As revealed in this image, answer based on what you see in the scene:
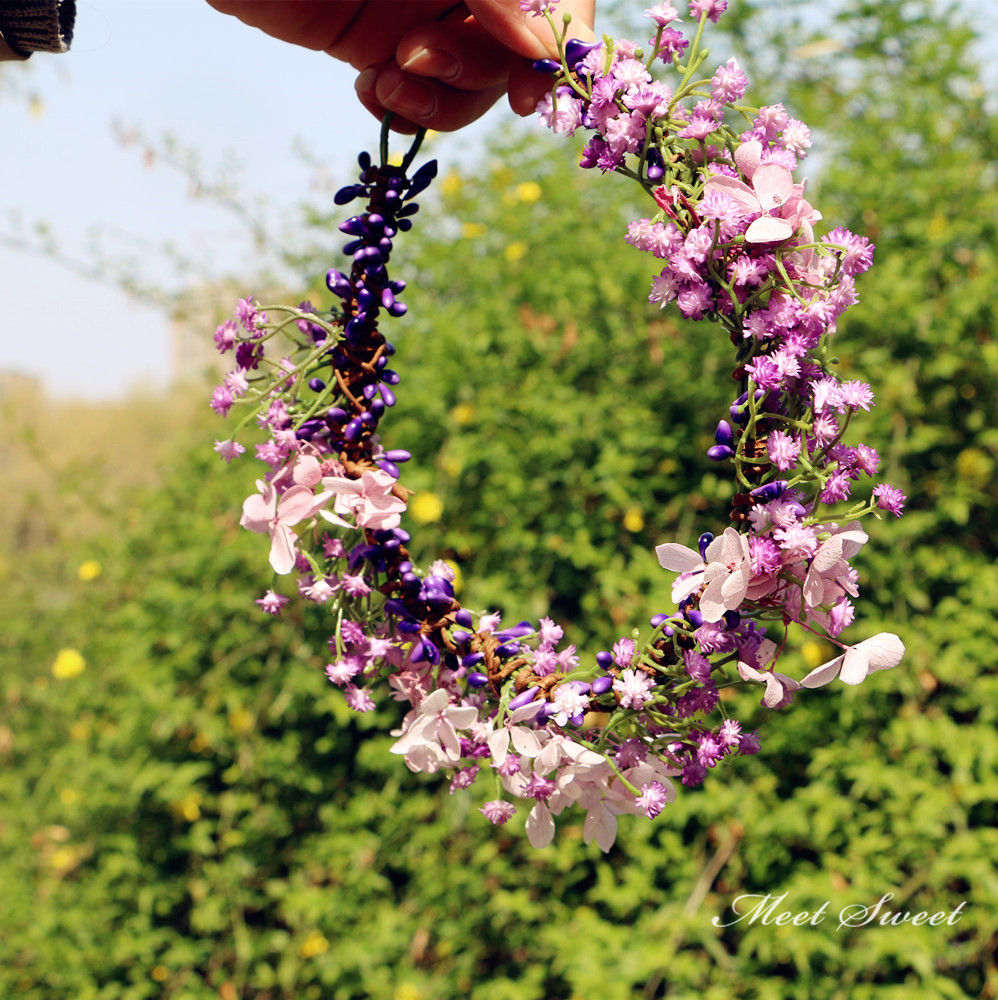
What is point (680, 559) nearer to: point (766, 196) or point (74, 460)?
point (766, 196)

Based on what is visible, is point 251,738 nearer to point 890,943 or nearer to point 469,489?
point 469,489

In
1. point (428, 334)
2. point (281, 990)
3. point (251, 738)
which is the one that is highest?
point (428, 334)

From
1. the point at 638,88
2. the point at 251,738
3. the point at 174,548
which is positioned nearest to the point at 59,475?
the point at 174,548

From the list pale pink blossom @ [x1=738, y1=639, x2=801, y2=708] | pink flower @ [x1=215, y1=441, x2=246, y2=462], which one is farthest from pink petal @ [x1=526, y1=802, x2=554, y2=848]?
pink flower @ [x1=215, y1=441, x2=246, y2=462]

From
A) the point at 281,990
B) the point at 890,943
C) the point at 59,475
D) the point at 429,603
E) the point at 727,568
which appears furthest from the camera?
the point at 59,475

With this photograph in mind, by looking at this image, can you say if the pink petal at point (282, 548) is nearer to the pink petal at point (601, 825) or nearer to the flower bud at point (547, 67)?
the pink petal at point (601, 825)

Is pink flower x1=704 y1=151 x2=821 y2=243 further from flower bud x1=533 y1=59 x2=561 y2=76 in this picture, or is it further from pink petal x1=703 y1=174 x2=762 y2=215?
flower bud x1=533 y1=59 x2=561 y2=76

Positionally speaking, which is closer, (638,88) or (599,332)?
(638,88)
